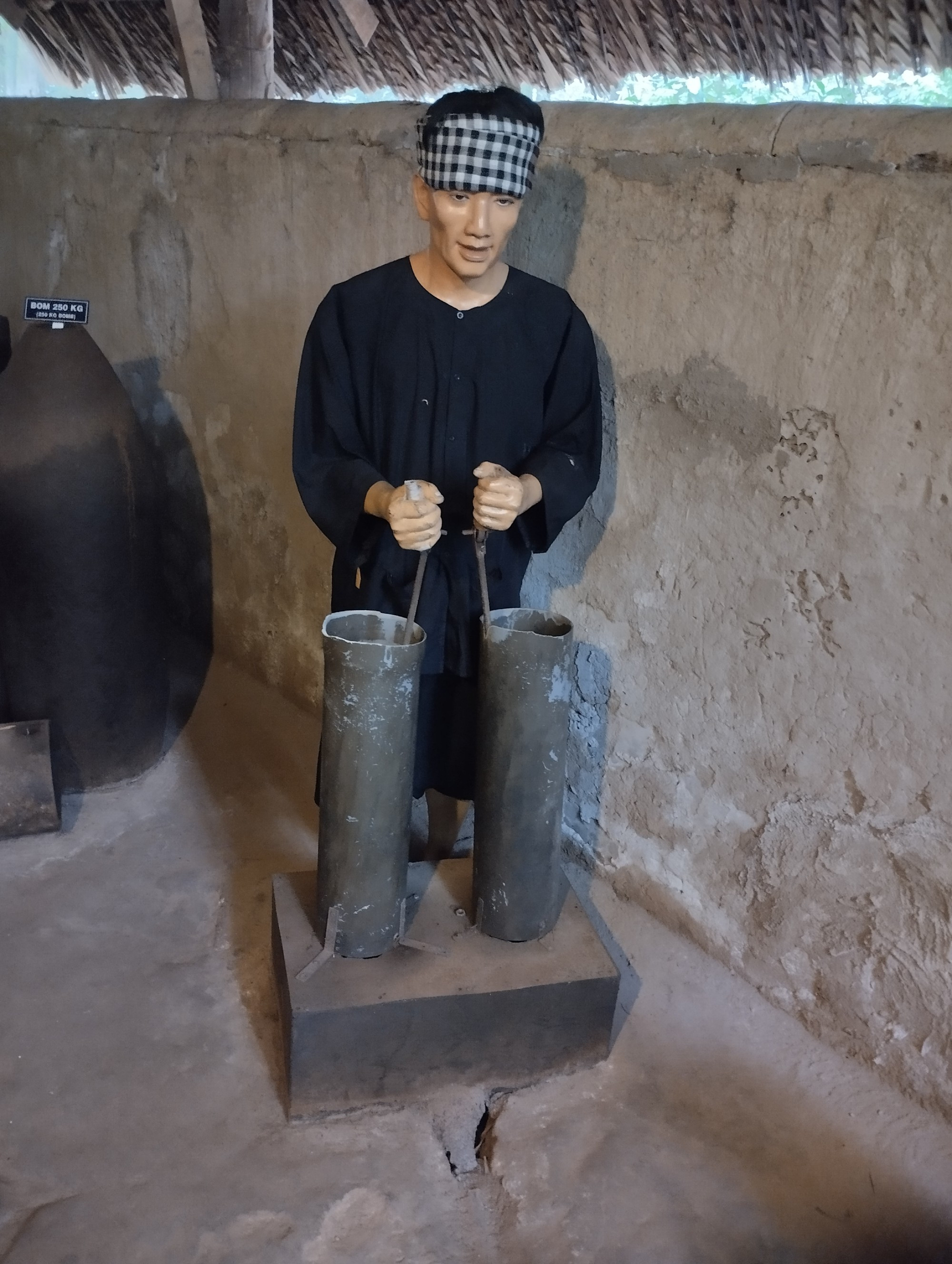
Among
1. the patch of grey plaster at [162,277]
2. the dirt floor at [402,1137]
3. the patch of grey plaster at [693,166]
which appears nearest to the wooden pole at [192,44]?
the patch of grey plaster at [162,277]

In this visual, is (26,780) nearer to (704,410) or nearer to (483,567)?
(483,567)

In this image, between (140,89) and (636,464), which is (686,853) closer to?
(636,464)

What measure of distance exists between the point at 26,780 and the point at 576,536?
3.84 ft

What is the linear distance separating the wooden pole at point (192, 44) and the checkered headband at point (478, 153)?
4.11 feet

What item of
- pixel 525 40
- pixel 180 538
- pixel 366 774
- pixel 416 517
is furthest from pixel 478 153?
pixel 180 538

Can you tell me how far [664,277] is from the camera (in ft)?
5.23

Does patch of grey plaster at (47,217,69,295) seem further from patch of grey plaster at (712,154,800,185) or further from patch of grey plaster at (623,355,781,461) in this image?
patch of grey plaster at (712,154,800,185)

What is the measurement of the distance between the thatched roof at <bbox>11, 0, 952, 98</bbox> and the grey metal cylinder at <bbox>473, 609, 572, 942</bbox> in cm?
122

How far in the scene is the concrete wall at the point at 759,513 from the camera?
1368 millimetres

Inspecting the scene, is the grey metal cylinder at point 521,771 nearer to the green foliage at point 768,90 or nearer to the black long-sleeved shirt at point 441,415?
the black long-sleeved shirt at point 441,415

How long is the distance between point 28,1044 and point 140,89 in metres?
3.11

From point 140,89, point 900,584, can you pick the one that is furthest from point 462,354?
point 140,89

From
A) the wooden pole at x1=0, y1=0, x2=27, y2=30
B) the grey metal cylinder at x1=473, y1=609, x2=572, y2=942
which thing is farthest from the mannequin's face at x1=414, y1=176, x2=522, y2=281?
the wooden pole at x1=0, y1=0, x2=27, y2=30

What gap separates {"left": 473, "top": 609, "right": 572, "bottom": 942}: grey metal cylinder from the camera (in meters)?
1.42
